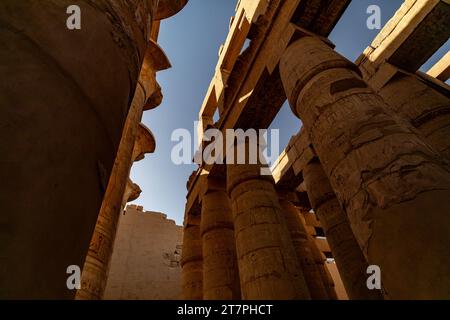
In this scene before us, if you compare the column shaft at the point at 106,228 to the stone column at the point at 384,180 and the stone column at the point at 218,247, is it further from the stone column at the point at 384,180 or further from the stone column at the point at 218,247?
the stone column at the point at 384,180

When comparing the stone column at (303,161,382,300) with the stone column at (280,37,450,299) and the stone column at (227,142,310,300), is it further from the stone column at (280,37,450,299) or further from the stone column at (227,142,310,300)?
Result: the stone column at (280,37,450,299)

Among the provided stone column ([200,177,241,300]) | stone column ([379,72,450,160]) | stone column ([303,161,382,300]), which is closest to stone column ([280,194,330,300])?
stone column ([303,161,382,300])

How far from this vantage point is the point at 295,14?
5.35m

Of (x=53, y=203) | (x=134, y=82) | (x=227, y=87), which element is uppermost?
(x=227, y=87)

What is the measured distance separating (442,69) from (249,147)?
21.5ft

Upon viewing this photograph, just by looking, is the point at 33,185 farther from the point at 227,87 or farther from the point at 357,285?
the point at 227,87

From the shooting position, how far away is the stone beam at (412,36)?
5609 mm

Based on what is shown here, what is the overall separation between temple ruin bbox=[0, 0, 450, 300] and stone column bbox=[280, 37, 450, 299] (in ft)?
0.04

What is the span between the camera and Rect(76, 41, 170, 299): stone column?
481 cm

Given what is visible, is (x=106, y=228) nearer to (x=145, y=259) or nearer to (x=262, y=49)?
(x=262, y=49)

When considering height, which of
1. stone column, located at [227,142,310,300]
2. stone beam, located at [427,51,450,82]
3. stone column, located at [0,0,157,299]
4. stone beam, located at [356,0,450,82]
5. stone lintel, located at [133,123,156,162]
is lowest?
stone column, located at [0,0,157,299]

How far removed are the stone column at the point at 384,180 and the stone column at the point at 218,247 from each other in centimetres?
500
